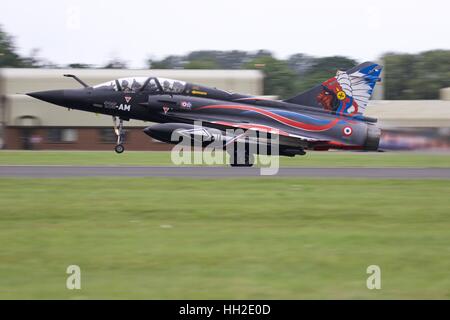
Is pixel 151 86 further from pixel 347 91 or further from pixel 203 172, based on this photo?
pixel 347 91

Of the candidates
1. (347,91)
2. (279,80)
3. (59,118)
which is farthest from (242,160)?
(279,80)

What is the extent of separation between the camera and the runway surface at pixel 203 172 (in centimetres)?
2120

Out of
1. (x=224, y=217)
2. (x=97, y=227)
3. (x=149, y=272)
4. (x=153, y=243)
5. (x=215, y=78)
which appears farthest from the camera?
(x=215, y=78)

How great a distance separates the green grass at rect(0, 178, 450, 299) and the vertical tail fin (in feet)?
24.8

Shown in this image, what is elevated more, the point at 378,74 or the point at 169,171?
the point at 378,74

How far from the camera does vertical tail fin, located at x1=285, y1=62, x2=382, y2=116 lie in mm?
24953

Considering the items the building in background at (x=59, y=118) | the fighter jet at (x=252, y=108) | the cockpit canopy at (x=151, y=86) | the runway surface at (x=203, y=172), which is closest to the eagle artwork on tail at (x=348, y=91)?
the fighter jet at (x=252, y=108)

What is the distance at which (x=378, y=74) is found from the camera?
2514cm

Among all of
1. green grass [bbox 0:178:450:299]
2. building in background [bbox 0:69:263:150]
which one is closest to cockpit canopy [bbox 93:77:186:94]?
green grass [bbox 0:178:450:299]

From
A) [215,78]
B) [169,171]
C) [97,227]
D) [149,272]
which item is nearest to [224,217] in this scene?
[97,227]

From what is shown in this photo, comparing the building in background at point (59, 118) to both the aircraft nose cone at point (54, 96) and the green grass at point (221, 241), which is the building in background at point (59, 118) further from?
the green grass at point (221, 241)

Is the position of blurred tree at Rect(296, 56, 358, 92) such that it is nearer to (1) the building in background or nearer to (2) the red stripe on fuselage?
(1) the building in background
